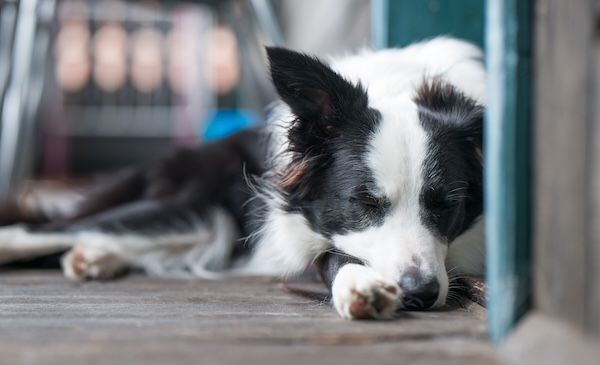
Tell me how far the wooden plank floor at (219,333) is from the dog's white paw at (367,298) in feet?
0.12

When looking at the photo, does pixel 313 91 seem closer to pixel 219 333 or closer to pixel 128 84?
pixel 219 333

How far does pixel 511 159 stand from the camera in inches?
50.8

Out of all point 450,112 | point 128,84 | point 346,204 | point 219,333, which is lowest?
point 219,333

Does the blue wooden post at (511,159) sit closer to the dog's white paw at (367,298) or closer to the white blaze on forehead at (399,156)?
the dog's white paw at (367,298)

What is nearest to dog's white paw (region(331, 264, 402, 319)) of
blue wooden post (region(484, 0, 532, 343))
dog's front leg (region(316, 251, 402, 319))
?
dog's front leg (region(316, 251, 402, 319))

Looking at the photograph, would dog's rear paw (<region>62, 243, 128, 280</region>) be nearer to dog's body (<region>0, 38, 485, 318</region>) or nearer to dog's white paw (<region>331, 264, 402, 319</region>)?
dog's body (<region>0, 38, 485, 318</region>)

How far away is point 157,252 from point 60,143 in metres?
6.91

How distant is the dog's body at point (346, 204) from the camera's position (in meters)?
1.91

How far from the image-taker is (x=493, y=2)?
4.39 feet

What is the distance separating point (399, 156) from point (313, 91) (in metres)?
0.33

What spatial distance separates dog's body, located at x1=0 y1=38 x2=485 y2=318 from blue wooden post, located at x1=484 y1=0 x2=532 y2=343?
0.33m

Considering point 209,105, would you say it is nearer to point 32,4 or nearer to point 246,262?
point 32,4

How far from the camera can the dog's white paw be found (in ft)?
5.15

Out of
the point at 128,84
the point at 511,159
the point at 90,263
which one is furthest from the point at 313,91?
the point at 128,84
